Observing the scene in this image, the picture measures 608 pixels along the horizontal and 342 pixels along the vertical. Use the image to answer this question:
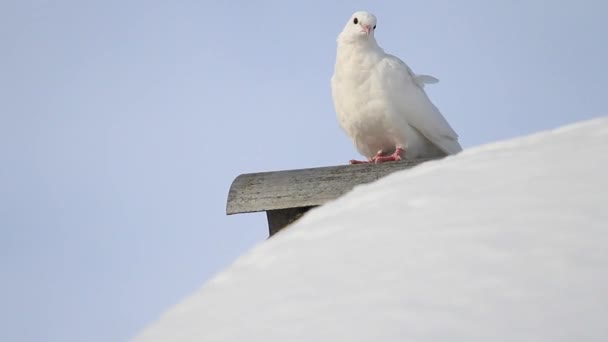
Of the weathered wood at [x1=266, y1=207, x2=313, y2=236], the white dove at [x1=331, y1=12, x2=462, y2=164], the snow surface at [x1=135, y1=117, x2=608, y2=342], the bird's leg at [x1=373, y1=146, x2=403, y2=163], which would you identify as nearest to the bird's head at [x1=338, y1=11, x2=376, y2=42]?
the white dove at [x1=331, y1=12, x2=462, y2=164]

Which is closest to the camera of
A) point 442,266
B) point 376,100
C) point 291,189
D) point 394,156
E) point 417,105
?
point 442,266

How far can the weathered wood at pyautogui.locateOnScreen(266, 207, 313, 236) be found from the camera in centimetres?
371

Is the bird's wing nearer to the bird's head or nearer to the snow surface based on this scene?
the bird's head

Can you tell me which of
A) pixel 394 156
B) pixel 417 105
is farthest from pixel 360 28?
pixel 394 156

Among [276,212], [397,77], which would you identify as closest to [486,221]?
[276,212]

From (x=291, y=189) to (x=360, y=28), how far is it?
3295mm

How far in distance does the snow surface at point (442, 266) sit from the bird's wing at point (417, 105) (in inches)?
230

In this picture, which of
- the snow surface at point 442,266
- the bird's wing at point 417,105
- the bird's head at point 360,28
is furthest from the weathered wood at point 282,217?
the bird's head at point 360,28

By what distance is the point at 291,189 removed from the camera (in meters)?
3.71

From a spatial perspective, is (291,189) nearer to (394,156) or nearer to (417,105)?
(394,156)

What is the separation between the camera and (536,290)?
75cm

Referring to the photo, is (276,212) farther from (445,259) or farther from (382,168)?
(445,259)

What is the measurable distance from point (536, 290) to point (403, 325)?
11 cm

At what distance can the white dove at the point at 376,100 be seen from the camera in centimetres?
670
